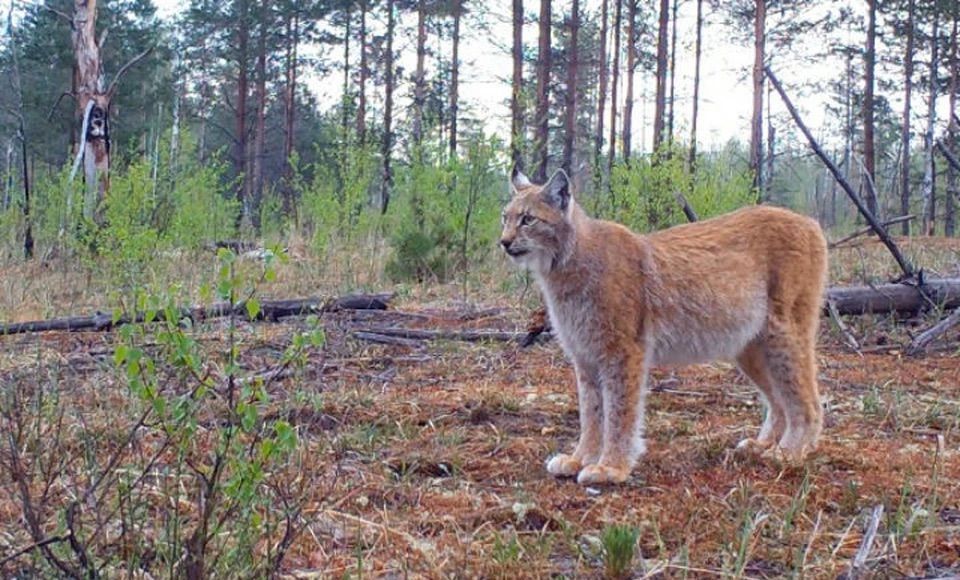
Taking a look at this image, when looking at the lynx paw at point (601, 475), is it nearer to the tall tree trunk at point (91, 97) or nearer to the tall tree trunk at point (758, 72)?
the tall tree trunk at point (91, 97)

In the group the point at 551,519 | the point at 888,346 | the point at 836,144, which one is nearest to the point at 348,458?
the point at 551,519

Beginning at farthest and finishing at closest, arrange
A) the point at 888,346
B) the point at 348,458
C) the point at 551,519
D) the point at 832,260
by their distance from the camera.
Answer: the point at 832,260
the point at 888,346
the point at 348,458
the point at 551,519

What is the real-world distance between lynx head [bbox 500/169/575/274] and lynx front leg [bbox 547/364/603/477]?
59 cm

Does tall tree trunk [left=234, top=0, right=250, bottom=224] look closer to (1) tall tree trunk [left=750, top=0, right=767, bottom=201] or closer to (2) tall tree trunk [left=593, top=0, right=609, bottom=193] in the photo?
(2) tall tree trunk [left=593, top=0, right=609, bottom=193]

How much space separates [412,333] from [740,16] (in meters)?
23.4

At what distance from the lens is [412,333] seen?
7.26 meters

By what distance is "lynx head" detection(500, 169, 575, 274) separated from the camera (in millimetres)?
4594

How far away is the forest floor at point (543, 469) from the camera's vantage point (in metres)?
2.95

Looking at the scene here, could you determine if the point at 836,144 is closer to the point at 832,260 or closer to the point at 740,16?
the point at 740,16

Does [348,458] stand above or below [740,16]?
below

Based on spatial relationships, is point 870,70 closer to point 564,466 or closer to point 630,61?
point 630,61

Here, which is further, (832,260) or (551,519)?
(832,260)

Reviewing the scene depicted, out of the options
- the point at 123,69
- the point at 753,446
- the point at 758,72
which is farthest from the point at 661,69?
the point at 753,446

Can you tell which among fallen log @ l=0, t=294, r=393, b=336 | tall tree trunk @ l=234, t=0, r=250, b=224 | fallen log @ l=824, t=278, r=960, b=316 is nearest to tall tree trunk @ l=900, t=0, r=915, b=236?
tall tree trunk @ l=234, t=0, r=250, b=224
